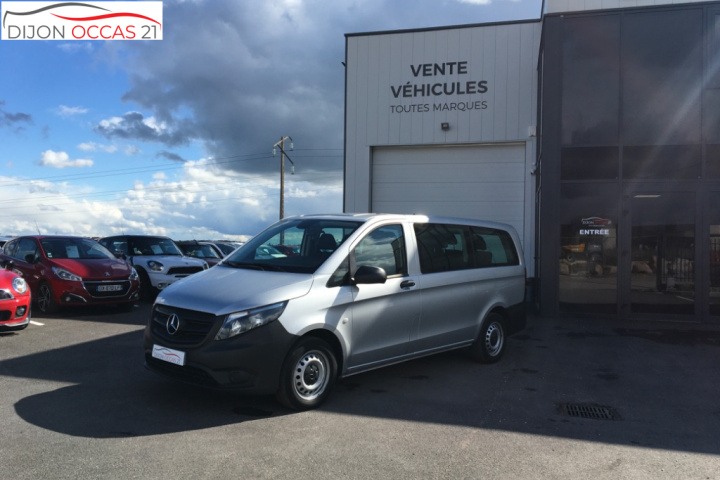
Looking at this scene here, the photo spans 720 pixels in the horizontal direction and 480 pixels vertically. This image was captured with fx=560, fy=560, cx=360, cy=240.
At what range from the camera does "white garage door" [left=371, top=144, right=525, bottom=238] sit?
14.1 metres

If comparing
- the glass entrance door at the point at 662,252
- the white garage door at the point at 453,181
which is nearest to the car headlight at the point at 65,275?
the white garage door at the point at 453,181

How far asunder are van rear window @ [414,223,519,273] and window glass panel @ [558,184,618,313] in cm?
341

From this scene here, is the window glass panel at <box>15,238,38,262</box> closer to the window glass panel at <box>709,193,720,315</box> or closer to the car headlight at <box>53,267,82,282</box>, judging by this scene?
the car headlight at <box>53,267,82,282</box>

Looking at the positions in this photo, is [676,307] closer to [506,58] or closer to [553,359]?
[553,359]

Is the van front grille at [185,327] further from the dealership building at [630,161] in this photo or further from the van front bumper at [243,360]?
the dealership building at [630,161]

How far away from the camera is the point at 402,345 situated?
19.2ft

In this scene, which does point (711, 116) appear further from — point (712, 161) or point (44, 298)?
point (44, 298)

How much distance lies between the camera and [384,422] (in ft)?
15.6

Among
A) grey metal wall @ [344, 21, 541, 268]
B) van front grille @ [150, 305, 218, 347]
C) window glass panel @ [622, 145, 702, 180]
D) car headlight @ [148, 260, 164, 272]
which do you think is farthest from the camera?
grey metal wall @ [344, 21, 541, 268]

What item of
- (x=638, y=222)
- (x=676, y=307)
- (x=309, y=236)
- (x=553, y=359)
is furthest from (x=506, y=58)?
(x=309, y=236)

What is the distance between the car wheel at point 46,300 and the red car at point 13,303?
1.89m

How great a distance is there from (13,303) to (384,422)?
20.0ft

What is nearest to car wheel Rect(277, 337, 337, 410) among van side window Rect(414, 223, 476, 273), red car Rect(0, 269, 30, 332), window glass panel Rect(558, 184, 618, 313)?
van side window Rect(414, 223, 476, 273)

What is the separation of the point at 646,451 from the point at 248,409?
325 centimetres
